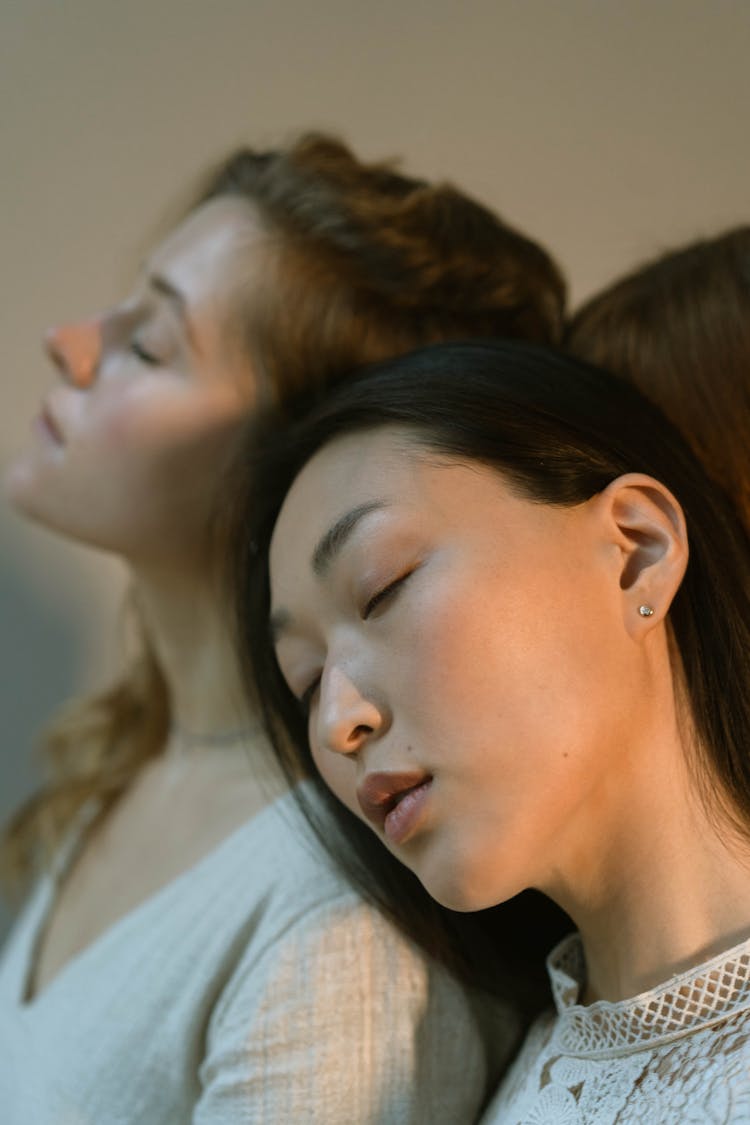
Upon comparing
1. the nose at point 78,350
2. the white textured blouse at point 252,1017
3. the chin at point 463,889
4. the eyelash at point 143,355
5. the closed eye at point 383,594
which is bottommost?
the white textured blouse at point 252,1017

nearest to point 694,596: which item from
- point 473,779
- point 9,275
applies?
point 473,779

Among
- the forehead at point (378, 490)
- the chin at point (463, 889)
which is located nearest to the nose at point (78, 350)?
the forehead at point (378, 490)

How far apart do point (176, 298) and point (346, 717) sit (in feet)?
2.11

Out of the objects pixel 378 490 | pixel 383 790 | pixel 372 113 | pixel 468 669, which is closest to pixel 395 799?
pixel 383 790

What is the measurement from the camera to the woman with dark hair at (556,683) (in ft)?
2.77

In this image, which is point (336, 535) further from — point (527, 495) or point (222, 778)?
point (222, 778)

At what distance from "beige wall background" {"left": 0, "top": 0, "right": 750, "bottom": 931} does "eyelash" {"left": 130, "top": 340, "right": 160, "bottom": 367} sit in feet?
1.03

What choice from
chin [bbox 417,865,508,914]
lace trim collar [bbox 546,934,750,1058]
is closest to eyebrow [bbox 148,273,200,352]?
chin [bbox 417,865,508,914]

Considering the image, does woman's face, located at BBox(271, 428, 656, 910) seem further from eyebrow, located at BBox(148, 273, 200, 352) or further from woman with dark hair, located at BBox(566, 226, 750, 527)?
eyebrow, located at BBox(148, 273, 200, 352)

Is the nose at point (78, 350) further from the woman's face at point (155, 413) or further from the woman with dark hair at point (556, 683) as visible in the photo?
the woman with dark hair at point (556, 683)

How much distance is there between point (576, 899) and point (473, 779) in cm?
17

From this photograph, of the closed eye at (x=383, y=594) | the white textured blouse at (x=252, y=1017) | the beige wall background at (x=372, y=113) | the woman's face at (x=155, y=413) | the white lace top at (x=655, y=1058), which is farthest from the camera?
the beige wall background at (x=372, y=113)

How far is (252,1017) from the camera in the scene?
1.05 meters

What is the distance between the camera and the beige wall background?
60.3 inches
